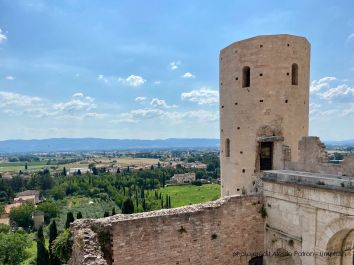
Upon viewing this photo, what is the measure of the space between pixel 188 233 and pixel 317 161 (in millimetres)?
5183

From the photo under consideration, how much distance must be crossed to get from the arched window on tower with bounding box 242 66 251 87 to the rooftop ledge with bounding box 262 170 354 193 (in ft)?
13.7

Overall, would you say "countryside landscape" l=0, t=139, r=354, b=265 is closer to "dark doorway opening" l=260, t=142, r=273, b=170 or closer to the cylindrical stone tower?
the cylindrical stone tower

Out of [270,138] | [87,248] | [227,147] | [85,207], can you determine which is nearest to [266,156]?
[270,138]

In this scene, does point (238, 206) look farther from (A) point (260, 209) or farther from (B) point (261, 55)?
(B) point (261, 55)

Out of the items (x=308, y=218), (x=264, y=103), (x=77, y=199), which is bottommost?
(x=77, y=199)

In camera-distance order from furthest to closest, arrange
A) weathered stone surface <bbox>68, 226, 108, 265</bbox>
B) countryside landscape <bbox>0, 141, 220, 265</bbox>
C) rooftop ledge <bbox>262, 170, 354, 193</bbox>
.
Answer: countryside landscape <bbox>0, 141, 220, 265</bbox>
rooftop ledge <bbox>262, 170, 354, 193</bbox>
weathered stone surface <bbox>68, 226, 108, 265</bbox>

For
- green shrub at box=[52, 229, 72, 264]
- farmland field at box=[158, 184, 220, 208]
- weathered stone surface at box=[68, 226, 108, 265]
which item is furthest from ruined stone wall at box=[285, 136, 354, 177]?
farmland field at box=[158, 184, 220, 208]

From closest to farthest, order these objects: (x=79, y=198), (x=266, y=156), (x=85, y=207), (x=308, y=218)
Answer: (x=308, y=218)
(x=266, y=156)
(x=85, y=207)
(x=79, y=198)

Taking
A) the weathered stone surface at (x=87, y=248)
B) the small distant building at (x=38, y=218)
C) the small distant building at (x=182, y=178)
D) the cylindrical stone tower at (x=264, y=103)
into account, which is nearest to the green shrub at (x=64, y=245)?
the weathered stone surface at (x=87, y=248)

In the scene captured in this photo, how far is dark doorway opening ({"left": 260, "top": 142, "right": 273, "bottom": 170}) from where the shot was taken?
13898 millimetres

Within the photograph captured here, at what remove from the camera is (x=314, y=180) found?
10.0 meters

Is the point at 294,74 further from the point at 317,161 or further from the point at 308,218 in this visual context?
the point at 308,218

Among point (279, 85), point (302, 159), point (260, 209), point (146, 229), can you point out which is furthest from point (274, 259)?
point (279, 85)

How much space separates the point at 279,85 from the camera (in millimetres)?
13484
